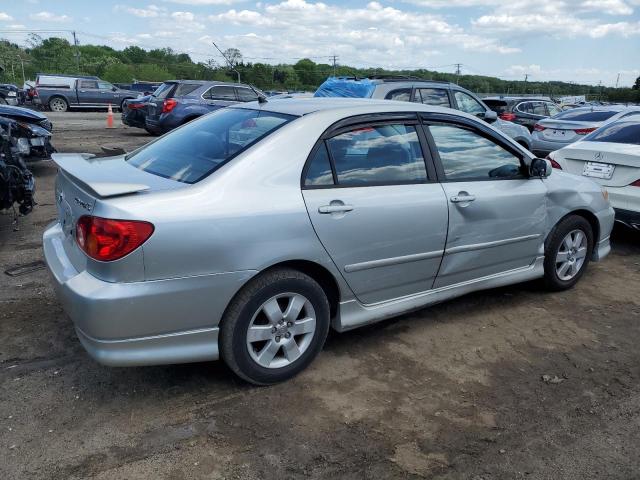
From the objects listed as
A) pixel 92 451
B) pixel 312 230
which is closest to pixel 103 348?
pixel 92 451

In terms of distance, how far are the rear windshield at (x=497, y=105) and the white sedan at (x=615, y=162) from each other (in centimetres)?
927

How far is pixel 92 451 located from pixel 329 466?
1103mm

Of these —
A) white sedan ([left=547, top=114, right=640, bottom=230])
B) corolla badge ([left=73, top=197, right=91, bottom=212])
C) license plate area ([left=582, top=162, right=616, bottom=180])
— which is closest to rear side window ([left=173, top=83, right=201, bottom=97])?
white sedan ([left=547, top=114, right=640, bottom=230])

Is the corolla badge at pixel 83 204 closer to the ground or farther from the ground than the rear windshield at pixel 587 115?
closer to the ground

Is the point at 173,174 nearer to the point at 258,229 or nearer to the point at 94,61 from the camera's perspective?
the point at 258,229

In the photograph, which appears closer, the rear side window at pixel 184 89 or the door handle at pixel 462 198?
the door handle at pixel 462 198

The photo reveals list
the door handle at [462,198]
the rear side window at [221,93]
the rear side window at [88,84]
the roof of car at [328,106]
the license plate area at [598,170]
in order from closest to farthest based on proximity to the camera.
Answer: the roof of car at [328,106], the door handle at [462,198], the license plate area at [598,170], the rear side window at [221,93], the rear side window at [88,84]

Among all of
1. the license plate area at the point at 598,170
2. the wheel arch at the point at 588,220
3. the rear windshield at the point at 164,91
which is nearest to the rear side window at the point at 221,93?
the rear windshield at the point at 164,91

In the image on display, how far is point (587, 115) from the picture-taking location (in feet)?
39.7

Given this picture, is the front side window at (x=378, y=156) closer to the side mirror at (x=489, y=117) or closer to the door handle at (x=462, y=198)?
the door handle at (x=462, y=198)

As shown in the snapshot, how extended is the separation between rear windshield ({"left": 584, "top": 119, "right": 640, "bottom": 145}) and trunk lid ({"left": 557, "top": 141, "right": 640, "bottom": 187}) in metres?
0.18

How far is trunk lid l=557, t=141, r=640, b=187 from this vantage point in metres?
5.90

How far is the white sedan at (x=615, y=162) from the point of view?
5866mm

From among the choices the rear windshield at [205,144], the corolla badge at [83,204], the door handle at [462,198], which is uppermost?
the rear windshield at [205,144]
